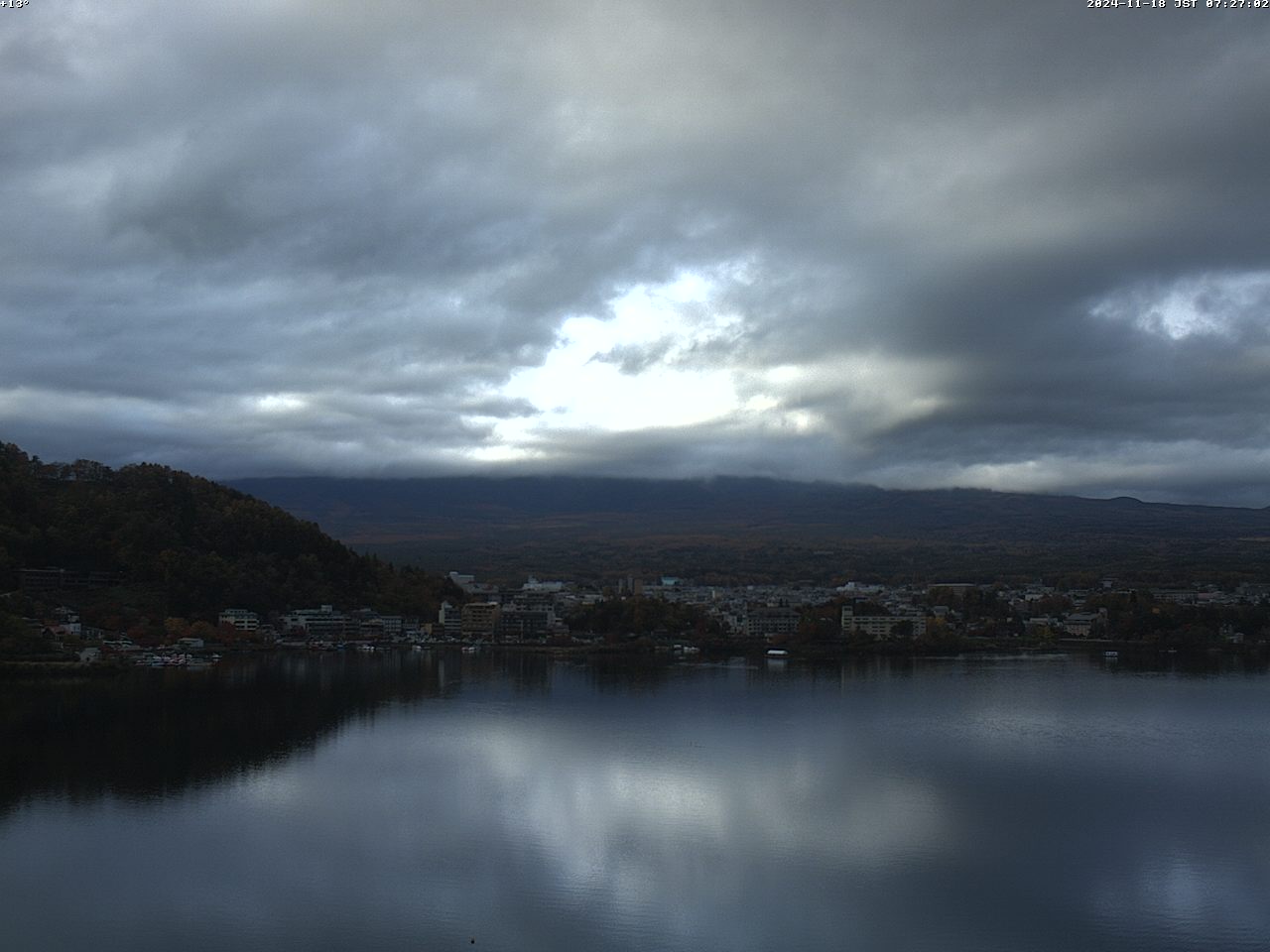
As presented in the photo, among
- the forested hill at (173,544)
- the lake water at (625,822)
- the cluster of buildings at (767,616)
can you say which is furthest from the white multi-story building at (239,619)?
the lake water at (625,822)

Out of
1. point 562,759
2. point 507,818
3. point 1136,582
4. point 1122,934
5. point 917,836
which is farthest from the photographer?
point 1136,582

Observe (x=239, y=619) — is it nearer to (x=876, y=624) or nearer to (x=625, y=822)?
(x=876, y=624)

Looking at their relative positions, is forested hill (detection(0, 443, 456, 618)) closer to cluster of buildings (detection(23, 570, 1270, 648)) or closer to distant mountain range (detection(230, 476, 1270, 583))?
cluster of buildings (detection(23, 570, 1270, 648))

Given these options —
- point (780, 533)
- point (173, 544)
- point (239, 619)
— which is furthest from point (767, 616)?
point (780, 533)

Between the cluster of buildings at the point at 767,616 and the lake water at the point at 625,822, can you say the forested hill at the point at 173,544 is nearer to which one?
the cluster of buildings at the point at 767,616

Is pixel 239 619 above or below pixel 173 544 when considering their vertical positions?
below

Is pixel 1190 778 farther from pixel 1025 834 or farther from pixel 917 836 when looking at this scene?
pixel 917 836

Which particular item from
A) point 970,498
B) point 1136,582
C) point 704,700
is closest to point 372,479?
point 970,498
